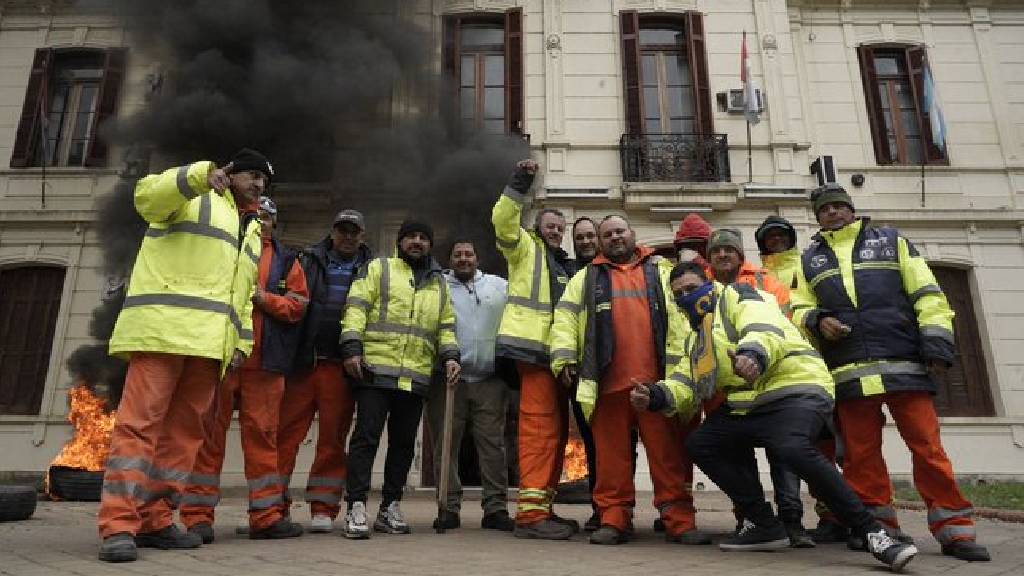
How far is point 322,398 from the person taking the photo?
13.0 ft

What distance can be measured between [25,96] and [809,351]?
1170 centimetres

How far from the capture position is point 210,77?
27.8ft

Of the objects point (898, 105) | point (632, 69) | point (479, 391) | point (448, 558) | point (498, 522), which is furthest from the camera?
point (898, 105)

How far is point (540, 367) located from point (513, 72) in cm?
687

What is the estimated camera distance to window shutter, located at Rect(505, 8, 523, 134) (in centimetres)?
940

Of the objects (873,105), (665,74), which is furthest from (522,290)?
(873,105)

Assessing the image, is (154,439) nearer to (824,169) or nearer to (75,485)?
(75,485)

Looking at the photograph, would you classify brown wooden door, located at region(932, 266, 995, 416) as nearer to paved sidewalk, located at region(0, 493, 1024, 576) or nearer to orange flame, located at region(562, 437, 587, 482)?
orange flame, located at region(562, 437, 587, 482)

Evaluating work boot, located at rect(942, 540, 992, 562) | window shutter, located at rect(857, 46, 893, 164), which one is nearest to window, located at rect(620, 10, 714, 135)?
window shutter, located at rect(857, 46, 893, 164)

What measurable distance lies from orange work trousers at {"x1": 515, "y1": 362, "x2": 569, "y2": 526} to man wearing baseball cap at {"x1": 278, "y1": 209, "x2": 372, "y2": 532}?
106cm

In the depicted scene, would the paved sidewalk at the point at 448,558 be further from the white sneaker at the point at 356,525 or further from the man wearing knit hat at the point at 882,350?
the man wearing knit hat at the point at 882,350

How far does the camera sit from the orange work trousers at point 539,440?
11.9 feet

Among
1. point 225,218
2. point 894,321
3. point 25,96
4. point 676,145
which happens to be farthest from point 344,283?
point 25,96

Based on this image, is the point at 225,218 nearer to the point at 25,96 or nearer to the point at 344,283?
the point at 344,283
